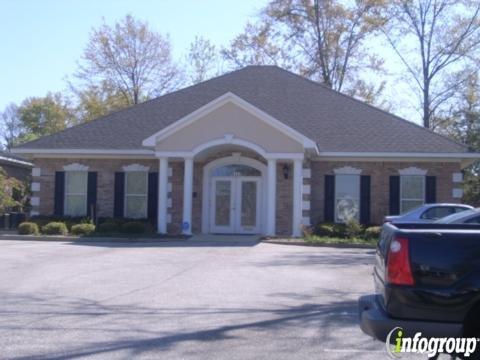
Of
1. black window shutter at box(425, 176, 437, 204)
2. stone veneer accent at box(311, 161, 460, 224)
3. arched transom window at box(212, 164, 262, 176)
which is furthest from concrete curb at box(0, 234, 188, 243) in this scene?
black window shutter at box(425, 176, 437, 204)

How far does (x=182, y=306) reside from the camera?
10242 mm

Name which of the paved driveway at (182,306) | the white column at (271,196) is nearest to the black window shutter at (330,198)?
the white column at (271,196)

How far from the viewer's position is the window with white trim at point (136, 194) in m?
27.0

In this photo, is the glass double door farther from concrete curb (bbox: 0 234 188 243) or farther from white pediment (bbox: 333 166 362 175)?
concrete curb (bbox: 0 234 188 243)

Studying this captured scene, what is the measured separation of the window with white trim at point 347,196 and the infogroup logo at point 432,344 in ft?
67.2

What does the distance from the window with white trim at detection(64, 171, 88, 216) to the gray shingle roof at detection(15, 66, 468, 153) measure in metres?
1.20

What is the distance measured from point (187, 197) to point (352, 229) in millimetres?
5868

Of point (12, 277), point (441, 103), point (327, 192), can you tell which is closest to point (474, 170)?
point (441, 103)

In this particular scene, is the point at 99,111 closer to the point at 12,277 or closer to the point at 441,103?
the point at 441,103

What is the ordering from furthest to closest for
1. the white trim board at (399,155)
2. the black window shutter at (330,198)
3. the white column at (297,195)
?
the black window shutter at (330,198)
the white trim board at (399,155)
the white column at (297,195)

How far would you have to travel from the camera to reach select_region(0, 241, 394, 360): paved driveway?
778 cm

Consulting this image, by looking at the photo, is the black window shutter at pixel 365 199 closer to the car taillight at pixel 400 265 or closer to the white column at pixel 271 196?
the white column at pixel 271 196

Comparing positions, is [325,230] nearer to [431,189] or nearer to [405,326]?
[431,189]

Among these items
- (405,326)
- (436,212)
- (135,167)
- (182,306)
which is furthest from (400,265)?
(135,167)
